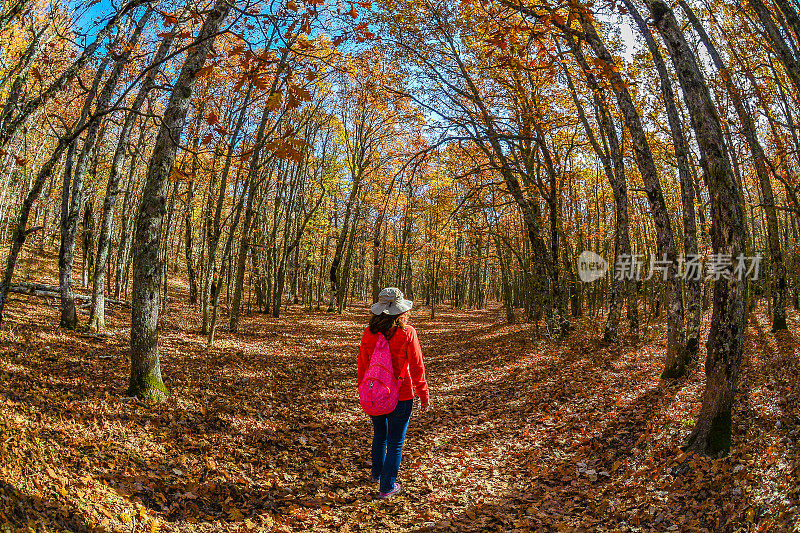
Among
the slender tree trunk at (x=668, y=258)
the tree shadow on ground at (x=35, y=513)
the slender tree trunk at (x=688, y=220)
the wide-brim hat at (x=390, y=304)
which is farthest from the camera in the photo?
the slender tree trunk at (x=688, y=220)

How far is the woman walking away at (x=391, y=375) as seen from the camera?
4.43 metres

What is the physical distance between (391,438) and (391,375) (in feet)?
2.36

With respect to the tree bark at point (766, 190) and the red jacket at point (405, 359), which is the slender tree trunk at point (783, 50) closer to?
the tree bark at point (766, 190)

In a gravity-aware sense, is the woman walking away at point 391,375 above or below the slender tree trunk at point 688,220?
below

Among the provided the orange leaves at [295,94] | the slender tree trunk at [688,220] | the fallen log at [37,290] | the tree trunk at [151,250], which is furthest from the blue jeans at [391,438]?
the fallen log at [37,290]

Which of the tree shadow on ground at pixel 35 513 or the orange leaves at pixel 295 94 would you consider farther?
the orange leaves at pixel 295 94

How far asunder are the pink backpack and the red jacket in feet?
0.22

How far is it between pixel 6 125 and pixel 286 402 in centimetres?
549

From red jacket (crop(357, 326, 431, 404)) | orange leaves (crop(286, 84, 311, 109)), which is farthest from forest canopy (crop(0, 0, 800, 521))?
red jacket (crop(357, 326, 431, 404))

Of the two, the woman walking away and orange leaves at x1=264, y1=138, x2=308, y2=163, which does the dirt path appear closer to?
the woman walking away

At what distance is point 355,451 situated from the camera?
19.5 ft

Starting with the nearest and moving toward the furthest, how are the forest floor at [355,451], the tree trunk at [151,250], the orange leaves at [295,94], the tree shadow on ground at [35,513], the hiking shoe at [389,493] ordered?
the tree shadow on ground at [35,513] → the orange leaves at [295,94] → the forest floor at [355,451] → the hiking shoe at [389,493] → the tree trunk at [151,250]

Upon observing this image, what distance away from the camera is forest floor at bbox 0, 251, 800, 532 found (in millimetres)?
3863

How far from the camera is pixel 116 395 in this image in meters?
6.07
